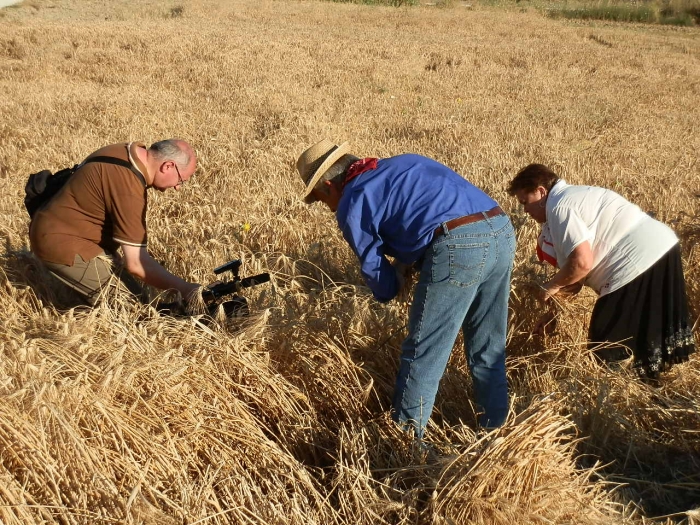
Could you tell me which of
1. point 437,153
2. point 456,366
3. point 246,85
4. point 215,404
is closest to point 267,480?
point 215,404

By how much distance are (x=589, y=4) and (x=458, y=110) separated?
25.5m

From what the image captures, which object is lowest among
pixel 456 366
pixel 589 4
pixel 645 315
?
pixel 456 366

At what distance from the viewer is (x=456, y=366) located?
3.59m

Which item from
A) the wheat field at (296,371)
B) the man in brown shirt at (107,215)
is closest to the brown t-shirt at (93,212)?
Answer: the man in brown shirt at (107,215)

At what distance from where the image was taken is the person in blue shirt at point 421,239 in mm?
2688

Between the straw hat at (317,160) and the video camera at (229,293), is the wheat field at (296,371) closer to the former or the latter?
the video camera at (229,293)

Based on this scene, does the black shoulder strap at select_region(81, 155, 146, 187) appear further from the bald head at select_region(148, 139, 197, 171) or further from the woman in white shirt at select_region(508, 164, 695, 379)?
the woman in white shirt at select_region(508, 164, 695, 379)

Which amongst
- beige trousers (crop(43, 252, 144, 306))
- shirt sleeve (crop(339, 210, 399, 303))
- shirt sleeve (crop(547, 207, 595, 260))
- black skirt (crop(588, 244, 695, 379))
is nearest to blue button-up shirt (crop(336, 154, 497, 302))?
shirt sleeve (crop(339, 210, 399, 303))

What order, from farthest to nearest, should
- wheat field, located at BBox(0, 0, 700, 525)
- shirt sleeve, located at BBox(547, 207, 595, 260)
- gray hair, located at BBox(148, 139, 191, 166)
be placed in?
1. gray hair, located at BBox(148, 139, 191, 166)
2. shirt sleeve, located at BBox(547, 207, 595, 260)
3. wheat field, located at BBox(0, 0, 700, 525)

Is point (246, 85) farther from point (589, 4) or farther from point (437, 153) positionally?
point (589, 4)

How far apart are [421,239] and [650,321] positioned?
156 centimetres

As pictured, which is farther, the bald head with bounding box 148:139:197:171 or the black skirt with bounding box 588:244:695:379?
the bald head with bounding box 148:139:197:171

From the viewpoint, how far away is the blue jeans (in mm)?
2703

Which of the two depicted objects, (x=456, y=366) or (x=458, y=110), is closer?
(x=456, y=366)
